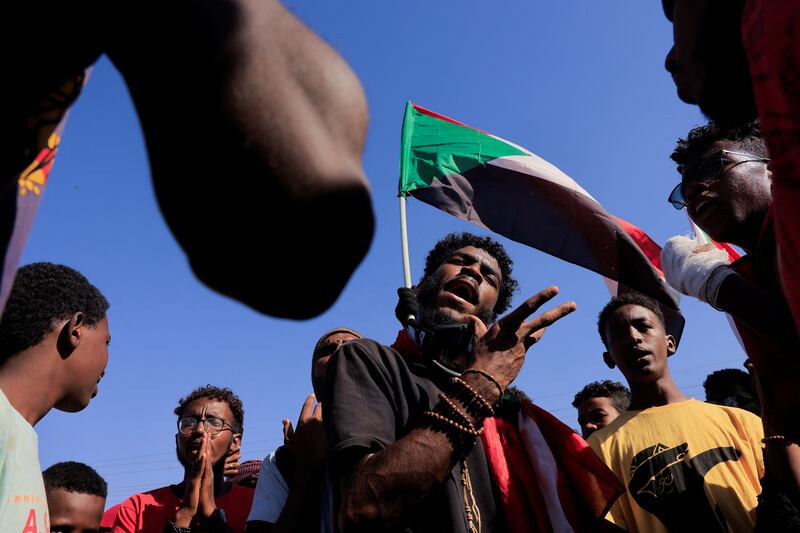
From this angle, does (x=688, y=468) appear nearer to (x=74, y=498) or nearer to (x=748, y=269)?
(x=748, y=269)

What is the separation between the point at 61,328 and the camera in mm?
2469

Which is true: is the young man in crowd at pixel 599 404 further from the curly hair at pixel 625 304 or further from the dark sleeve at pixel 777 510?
the dark sleeve at pixel 777 510

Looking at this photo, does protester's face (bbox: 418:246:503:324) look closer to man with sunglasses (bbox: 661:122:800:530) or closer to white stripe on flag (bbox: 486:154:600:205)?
man with sunglasses (bbox: 661:122:800:530)

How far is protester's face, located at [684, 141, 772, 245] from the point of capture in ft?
8.15

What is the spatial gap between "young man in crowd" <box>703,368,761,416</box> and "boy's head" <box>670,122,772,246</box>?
3095 mm

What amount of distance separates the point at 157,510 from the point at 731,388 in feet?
15.5

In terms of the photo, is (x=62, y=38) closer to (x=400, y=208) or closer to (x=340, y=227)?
(x=340, y=227)

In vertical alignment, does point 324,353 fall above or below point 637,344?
above

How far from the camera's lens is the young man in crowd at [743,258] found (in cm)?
190

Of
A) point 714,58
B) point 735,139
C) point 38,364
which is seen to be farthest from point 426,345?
point 714,58

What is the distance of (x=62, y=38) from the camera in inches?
22.0

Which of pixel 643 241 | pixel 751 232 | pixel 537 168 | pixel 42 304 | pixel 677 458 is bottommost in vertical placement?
pixel 677 458

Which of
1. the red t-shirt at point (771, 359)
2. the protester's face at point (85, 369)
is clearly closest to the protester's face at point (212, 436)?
the protester's face at point (85, 369)

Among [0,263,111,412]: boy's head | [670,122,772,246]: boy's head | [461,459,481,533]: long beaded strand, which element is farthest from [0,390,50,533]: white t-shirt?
[670,122,772,246]: boy's head
